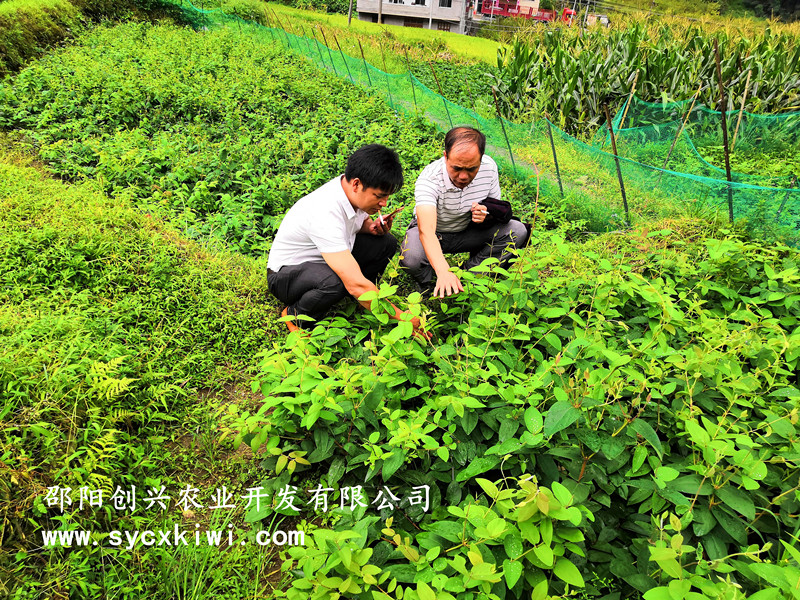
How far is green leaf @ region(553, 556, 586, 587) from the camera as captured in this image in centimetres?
132

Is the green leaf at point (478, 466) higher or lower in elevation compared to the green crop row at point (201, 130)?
lower

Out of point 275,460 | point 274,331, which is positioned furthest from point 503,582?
point 274,331

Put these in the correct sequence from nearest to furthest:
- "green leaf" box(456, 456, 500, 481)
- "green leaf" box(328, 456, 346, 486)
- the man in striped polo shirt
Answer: "green leaf" box(456, 456, 500, 481) → "green leaf" box(328, 456, 346, 486) → the man in striped polo shirt

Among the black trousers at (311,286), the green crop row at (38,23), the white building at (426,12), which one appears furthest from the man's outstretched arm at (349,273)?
the white building at (426,12)

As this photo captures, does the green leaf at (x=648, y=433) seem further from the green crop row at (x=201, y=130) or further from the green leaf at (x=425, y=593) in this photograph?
the green crop row at (x=201, y=130)

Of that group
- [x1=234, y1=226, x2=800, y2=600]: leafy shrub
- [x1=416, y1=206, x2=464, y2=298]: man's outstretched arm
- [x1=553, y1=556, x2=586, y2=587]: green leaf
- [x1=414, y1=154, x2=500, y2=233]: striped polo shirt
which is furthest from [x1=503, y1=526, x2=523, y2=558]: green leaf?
[x1=414, y1=154, x2=500, y2=233]: striped polo shirt

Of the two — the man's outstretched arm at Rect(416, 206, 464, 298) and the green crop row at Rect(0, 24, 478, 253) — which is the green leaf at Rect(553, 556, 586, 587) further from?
the green crop row at Rect(0, 24, 478, 253)

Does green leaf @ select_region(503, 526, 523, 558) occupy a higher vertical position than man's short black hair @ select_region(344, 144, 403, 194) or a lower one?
lower

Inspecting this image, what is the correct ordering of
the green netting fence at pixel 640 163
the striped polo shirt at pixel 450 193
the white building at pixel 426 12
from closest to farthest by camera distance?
the striped polo shirt at pixel 450 193, the green netting fence at pixel 640 163, the white building at pixel 426 12

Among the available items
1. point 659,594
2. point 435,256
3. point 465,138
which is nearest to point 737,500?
point 659,594

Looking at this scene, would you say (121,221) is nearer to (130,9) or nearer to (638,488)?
(638,488)

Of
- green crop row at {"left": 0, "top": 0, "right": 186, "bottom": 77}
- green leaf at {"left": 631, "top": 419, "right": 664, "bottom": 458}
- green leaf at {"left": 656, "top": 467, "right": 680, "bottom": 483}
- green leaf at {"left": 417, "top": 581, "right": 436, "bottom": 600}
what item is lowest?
green leaf at {"left": 417, "top": 581, "right": 436, "bottom": 600}

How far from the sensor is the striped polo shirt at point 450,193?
3.06 meters

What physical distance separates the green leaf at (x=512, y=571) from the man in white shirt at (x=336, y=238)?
3.79 feet
